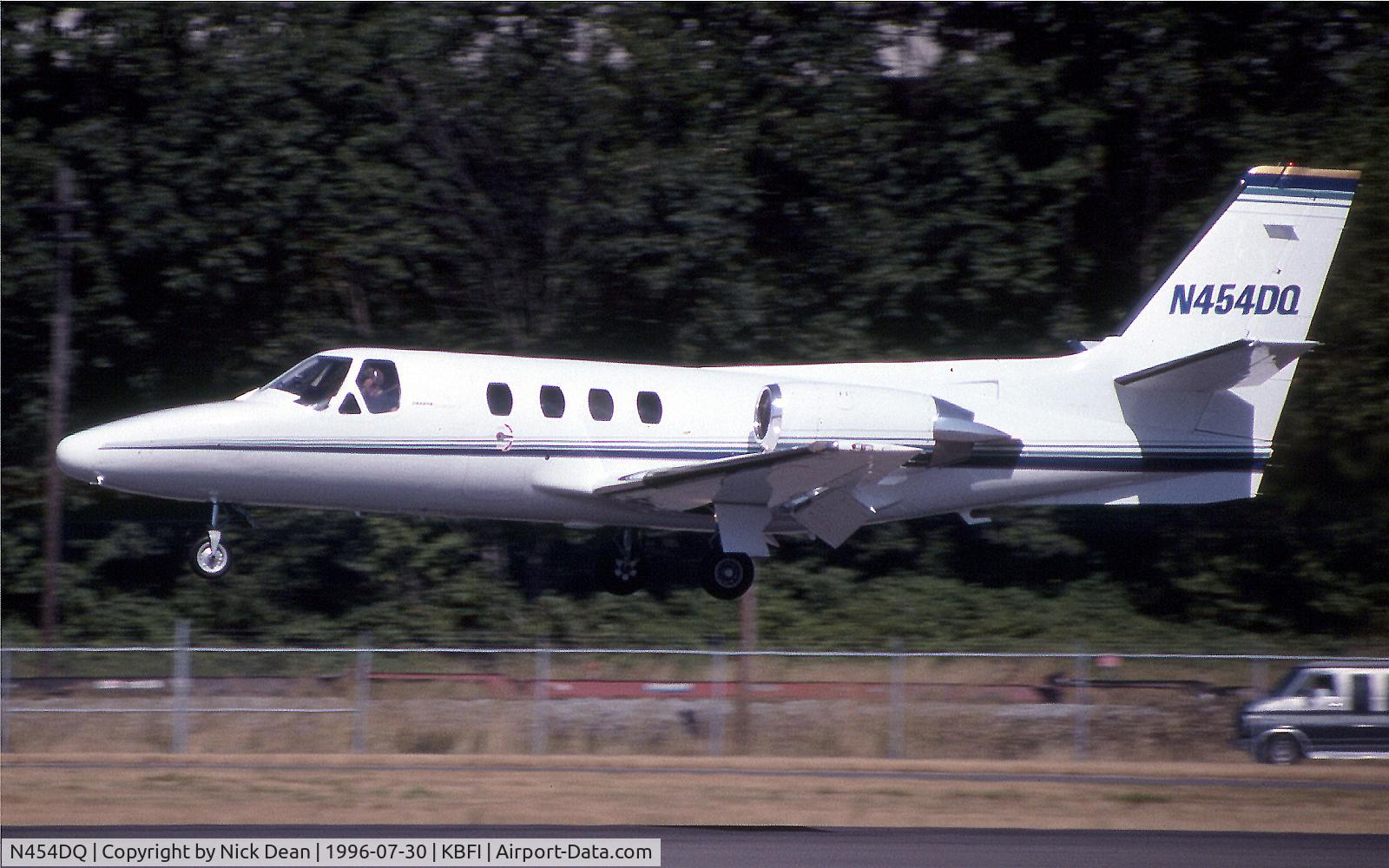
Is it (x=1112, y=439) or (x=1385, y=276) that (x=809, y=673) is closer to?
(x=1112, y=439)

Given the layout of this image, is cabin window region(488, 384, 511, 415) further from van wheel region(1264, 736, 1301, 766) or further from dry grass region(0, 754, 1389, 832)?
van wheel region(1264, 736, 1301, 766)

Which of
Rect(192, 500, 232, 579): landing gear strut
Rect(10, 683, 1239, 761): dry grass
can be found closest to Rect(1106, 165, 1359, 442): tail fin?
Rect(10, 683, 1239, 761): dry grass

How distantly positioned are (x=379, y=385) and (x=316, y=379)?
67cm

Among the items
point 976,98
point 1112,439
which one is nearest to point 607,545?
point 1112,439

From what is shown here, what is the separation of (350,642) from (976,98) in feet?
42.4

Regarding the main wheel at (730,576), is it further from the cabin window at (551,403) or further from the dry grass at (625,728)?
the cabin window at (551,403)

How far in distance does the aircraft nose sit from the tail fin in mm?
11523

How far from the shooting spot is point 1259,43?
25984 millimetres

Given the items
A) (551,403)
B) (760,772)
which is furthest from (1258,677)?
(551,403)

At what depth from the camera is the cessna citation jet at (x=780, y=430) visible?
634 inches

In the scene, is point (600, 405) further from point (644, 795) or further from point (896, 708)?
point (896, 708)

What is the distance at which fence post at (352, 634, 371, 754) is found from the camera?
17.2 m

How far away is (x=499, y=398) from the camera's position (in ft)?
54.3

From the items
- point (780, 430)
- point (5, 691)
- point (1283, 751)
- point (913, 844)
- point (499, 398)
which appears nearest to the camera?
point (913, 844)
